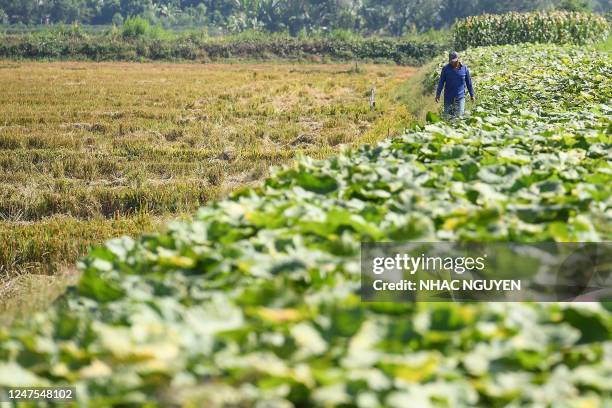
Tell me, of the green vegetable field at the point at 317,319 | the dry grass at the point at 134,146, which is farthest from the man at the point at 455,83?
the green vegetable field at the point at 317,319

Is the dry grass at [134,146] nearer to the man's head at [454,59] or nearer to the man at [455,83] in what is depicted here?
the man at [455,83]

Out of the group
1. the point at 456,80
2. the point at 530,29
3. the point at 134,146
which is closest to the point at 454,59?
the point at 456,80

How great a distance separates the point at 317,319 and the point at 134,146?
38.6 feet

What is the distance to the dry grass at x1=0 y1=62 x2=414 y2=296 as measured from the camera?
8352 mm

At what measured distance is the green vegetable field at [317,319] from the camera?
197cm

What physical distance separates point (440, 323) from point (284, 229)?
111cm

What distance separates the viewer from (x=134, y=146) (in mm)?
13414

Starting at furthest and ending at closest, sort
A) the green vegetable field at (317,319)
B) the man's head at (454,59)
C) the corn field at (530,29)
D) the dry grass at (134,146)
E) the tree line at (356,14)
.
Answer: the tree line at (356,14) → the corn field at (530,29) → the man's head at (454,59) → the dry grass at (134,146) → the green vegetable field at (317,319)

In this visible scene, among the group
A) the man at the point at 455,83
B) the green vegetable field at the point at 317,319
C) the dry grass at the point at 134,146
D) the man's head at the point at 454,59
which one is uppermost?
the green vegetable field at the point at 317,319

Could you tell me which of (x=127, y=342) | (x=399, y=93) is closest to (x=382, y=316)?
(x=127, y=342)
